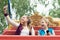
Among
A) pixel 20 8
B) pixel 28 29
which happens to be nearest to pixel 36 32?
pixel 28 29

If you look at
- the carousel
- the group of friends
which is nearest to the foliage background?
the carousel

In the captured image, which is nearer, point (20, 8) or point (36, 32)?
point (36, 32)

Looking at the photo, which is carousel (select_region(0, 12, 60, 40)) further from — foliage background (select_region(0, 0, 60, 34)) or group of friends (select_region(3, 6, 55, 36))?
foliage background (select_region(0, 0, 60, 34))

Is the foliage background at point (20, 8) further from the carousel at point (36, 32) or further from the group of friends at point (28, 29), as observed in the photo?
the group of friends at point (28, 29)

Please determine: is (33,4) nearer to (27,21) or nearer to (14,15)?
(14,15)

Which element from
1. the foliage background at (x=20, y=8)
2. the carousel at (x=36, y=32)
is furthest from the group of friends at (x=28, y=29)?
the foliage background at (x=20, y=8)

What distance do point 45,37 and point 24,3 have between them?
1247 mm

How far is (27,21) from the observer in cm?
210

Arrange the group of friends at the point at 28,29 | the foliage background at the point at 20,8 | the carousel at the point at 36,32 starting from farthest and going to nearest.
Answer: the foliage background at the point at 20,8 < the group of friends at the point at 28,29 < the carousel at the point at 36,32

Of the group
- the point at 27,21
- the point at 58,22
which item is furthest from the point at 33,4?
the point at 27,21

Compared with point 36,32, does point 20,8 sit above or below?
above

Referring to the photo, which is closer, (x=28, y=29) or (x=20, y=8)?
(x=28, y=29)

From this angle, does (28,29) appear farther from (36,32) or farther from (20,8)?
(20,8)

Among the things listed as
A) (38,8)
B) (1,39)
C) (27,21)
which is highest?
(38,8)
